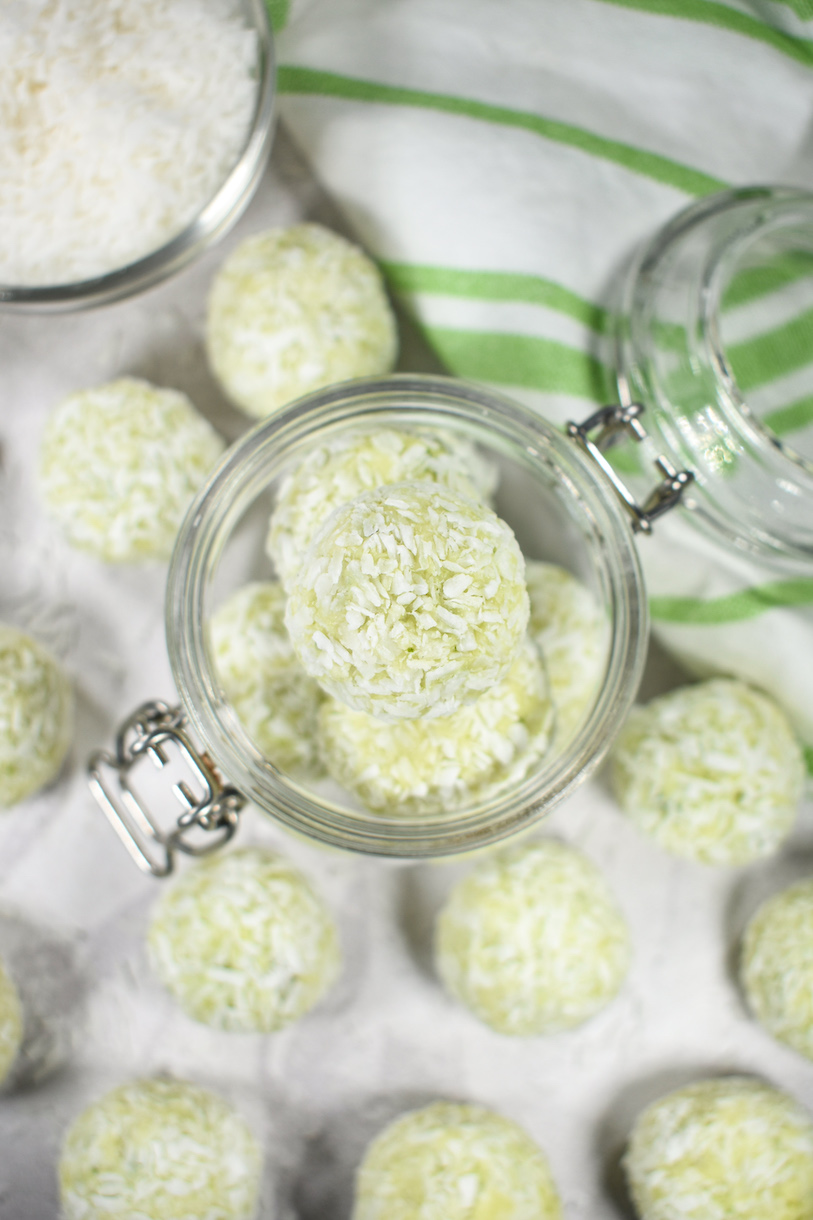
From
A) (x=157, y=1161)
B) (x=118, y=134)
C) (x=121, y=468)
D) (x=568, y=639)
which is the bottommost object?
(x=157, y=1161)

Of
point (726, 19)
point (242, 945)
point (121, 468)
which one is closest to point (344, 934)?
point (242, 945)

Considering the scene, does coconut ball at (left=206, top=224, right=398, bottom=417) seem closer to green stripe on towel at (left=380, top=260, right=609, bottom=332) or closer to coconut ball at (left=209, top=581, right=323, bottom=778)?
green stripe on towel at (left=380, top=260, right=609, bottom=332)

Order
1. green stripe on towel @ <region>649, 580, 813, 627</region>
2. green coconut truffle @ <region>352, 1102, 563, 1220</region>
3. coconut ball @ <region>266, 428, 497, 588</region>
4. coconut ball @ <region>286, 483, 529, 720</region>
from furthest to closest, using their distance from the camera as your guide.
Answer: green stripe on towel @ <region>649, 580, 813, 627</region>, green coconut truffle @ <region>352, 1102, 563, 1220</region>, coconut ball @ <region>266, 428, 497, 588</region>, coconut ball @ <region>286, 483, 529, 720</region>

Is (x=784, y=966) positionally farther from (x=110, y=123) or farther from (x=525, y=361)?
(x=110, y=123)

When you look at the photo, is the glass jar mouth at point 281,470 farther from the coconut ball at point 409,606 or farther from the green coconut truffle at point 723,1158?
the green coconut truffle at point 723,1158

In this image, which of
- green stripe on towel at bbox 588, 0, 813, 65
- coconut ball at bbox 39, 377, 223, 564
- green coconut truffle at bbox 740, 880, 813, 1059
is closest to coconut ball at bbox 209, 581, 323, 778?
coconut ball at bbox 39, 377, 223, 564

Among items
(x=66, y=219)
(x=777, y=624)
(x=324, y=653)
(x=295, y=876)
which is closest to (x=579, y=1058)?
(x=295, y=876)
